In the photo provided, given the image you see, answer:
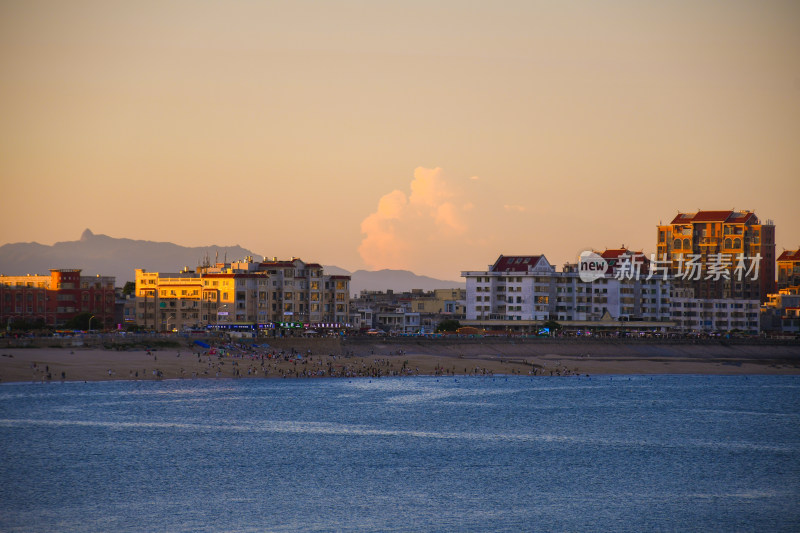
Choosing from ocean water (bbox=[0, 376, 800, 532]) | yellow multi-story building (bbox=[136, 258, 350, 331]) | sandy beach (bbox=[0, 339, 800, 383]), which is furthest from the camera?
yellow multi-story building (bbox=[136, 258, 350, 331])

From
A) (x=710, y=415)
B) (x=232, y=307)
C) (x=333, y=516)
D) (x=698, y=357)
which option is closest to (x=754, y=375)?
(x=698, y=357)

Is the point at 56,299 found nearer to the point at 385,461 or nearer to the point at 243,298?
the point at 243,298

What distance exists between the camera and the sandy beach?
120 meters

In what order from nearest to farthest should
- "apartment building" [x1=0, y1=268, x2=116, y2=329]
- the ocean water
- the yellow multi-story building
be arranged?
the ocean water → "apartment building" [x1=0, y1=268, x2=116, y2=329] → the yellow multi-story building

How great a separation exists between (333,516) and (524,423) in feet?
129

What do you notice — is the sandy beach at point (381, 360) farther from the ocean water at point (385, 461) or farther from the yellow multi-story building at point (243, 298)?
the yellow multi-story building at point (243, 298)

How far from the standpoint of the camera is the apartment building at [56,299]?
17600 cm

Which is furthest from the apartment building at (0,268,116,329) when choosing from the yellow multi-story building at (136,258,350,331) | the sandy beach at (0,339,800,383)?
the sandy beach at (0,339,800,383)

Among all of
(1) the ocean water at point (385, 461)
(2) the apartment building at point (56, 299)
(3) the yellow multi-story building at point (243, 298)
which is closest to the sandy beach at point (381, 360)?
(1) the ocean water at point (385, 461)

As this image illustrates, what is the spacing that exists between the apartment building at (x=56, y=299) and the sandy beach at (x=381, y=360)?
45.4 metres

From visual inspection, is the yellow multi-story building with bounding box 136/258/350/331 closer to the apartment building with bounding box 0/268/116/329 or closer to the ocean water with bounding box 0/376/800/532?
the apartment building with bounding box 0/268/116/329

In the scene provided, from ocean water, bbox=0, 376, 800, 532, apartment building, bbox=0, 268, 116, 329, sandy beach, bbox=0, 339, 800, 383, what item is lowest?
ocean water, bbox=0, 376, 800, 532

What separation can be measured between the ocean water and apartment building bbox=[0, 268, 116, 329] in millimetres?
69579

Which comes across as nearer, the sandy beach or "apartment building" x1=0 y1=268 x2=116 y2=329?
the sandy beach
